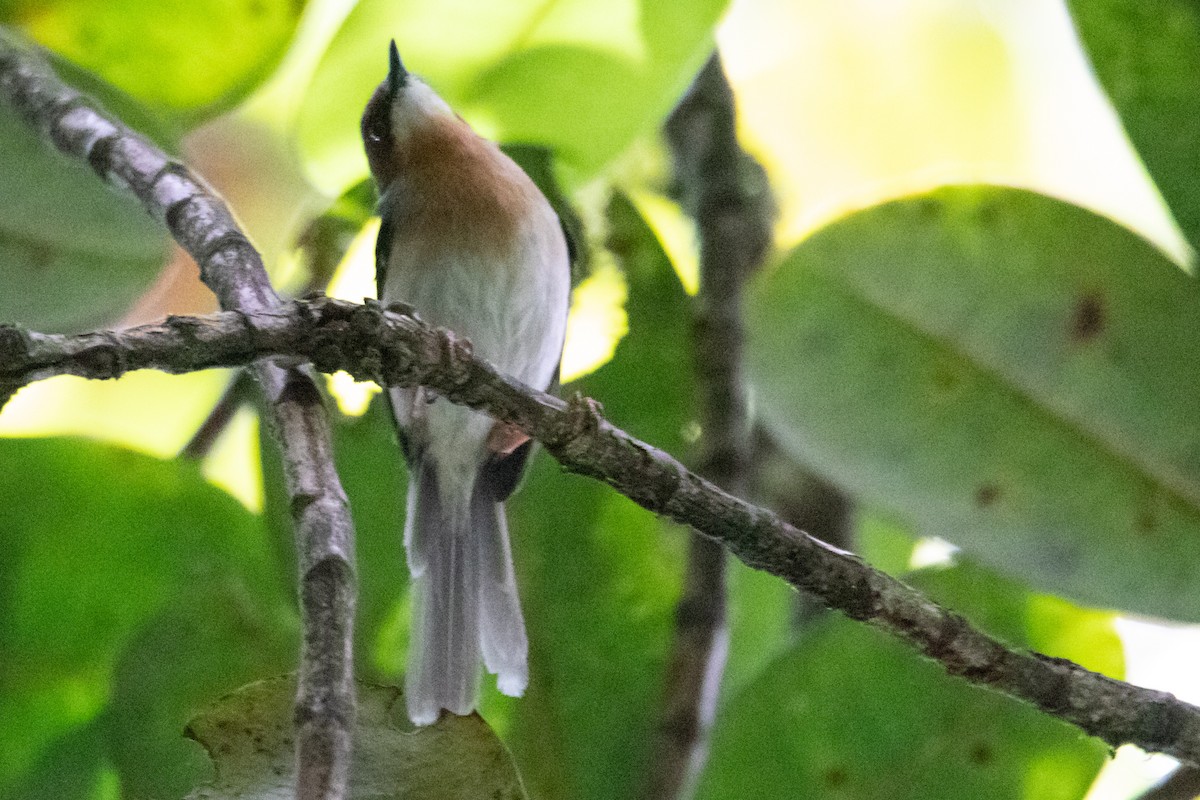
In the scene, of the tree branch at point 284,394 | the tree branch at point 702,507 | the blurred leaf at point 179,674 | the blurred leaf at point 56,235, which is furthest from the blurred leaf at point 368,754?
the blurred leaf at point 56,235

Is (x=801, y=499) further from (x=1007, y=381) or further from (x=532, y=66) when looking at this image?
(x=532, y=66)

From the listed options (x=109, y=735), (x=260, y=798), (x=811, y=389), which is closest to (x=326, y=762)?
(x=260, y=798)

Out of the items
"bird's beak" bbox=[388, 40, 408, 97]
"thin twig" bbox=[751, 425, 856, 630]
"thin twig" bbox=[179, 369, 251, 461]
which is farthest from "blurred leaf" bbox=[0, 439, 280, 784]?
"thin twig" bbox=[751, 425, 856, 630]

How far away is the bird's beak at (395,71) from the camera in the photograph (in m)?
1.35

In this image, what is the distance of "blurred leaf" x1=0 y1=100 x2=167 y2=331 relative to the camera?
127 centimetres

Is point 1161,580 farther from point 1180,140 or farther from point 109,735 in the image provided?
point 109,735

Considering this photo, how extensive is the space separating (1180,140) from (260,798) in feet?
3.01

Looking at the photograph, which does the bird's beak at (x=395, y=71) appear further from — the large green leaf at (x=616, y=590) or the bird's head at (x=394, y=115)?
the large green leaf at (x=616, y=590)

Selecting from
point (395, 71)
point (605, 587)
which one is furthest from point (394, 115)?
point (605, 587)

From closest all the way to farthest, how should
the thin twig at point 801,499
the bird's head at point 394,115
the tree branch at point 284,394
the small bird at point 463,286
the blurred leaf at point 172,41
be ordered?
the tree branch at point 284,394, the blurred leaf at point 172,41, the bird's head at point 394,115, the small bird at point 463,286, the thin twig at point 801,499

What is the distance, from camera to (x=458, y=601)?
60.4 inches

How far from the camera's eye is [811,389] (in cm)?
121

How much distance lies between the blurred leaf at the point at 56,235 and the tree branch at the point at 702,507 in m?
0.59

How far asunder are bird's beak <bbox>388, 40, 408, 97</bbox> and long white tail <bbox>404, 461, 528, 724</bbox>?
456 mm
